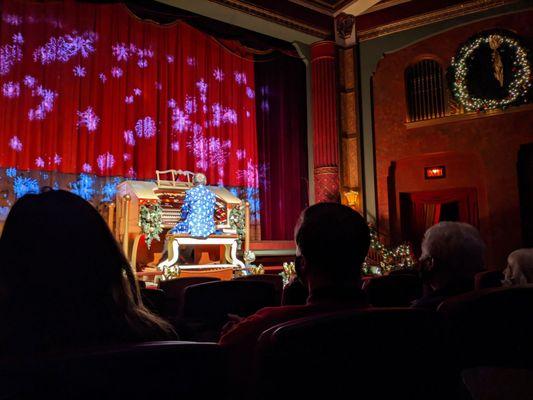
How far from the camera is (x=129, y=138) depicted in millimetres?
7371

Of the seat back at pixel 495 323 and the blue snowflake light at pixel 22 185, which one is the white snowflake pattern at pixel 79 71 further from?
the seat back at pixel 495 323

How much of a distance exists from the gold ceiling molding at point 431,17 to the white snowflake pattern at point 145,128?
14.2 feet

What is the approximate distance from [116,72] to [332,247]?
22.5 feet

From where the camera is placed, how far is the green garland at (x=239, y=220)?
7.07 metres

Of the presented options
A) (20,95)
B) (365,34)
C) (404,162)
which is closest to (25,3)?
(20,95)

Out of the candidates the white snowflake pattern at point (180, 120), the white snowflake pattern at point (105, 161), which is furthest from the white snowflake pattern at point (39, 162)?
the white snowflake pattern at point (180, 120)

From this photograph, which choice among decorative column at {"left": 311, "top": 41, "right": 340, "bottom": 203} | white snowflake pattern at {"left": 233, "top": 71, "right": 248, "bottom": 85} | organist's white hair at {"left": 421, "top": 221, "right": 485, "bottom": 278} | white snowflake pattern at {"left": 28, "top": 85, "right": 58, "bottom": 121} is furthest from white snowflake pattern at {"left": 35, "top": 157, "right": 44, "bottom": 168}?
organist's white hair at {"left": 421, "top": 221, "right": 485, "bottom": 278}

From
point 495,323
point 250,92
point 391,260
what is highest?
point 250,92

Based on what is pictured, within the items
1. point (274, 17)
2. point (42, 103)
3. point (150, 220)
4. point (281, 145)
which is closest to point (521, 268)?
point (150, 220)

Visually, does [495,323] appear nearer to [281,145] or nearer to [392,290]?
[392,290]

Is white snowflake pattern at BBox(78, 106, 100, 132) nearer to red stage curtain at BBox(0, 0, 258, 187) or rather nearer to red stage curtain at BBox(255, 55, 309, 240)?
red stage curtain at BBox(0, 0, 258, 187)

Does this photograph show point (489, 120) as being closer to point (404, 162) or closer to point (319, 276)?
point (404, 162)

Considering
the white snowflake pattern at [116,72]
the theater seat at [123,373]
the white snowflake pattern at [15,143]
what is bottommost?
the theater seat at [123,373]

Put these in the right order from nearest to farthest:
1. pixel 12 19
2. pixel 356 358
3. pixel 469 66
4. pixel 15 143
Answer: pixel 356 358 → pixel 15 143 → pixel 12 19 → pixel 469 66
